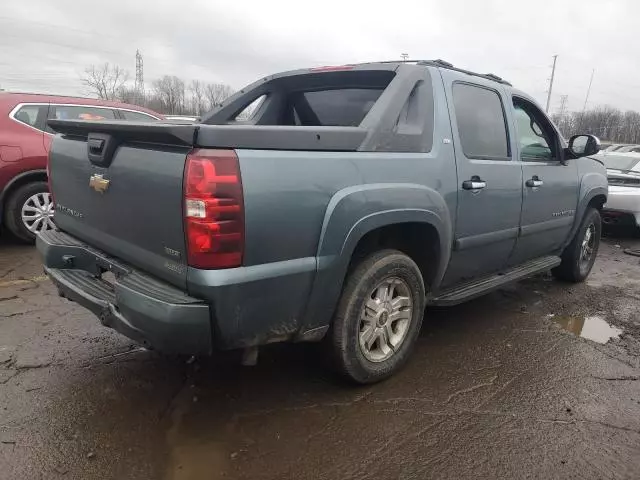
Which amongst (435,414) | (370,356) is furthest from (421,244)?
(435,414)

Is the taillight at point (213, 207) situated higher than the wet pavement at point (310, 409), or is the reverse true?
the taillight at point (213, 207)

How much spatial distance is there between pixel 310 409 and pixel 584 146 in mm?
3520

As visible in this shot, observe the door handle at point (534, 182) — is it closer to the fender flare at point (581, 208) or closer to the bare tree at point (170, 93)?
the fender flare at point (581, 208)

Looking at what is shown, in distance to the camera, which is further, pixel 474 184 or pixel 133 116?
pixel 133 116

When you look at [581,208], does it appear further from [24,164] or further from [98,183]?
[24,164]

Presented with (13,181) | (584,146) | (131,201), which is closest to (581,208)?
(584,146)

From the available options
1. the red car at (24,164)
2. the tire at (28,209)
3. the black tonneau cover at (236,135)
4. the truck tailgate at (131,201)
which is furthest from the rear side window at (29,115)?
the black tonneau cover at (236,135)

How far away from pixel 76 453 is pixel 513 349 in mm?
2953

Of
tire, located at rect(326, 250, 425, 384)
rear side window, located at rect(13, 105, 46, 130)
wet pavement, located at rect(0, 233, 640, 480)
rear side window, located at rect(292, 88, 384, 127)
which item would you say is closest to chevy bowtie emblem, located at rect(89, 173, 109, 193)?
wet pavement, located at rect(0, 233, 640, 480)

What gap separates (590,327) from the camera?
173 inches

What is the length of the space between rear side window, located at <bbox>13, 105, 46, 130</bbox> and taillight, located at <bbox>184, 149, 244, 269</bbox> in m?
→ 4.89

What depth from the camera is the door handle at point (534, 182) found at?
4.05 m

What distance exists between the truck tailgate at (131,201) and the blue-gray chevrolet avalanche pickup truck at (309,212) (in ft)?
0.04

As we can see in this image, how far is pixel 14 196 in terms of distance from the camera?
5926 mm
